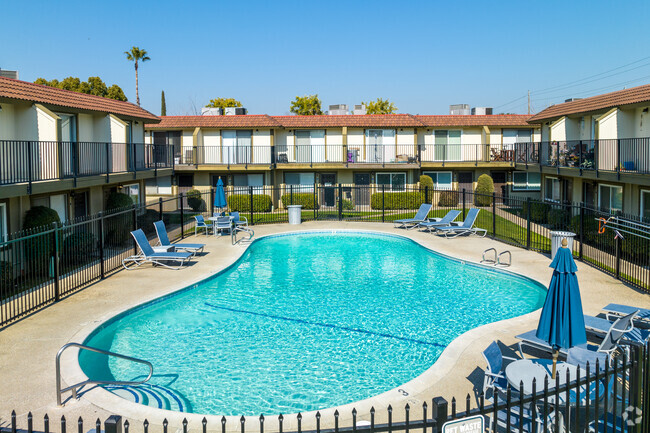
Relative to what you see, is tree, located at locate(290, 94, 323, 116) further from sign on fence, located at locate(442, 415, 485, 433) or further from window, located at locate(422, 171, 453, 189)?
sign on fence, located at locate(442, 415, 485, 433)

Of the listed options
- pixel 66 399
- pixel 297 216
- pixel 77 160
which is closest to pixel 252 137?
pixel 297 216

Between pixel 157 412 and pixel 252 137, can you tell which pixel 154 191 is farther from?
pixel 157 412

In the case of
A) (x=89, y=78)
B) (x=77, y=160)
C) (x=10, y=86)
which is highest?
(x=89, y=78)

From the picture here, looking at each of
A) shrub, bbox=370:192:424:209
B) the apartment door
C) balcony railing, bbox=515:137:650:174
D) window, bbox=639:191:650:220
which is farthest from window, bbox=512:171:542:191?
window, bbox=639:191:650:220

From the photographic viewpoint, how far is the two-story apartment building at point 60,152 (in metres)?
17.0

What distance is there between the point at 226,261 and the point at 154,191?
856 inches

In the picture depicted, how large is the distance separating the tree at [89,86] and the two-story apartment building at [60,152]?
117 feet

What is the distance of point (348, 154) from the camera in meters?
37.9

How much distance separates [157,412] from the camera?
7848mm

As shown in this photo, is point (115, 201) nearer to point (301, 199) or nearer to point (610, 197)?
point (301, 199)

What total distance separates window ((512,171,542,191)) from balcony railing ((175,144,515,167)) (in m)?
2.06

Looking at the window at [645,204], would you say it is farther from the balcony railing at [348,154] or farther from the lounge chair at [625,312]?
the balcony railing at [348,154]

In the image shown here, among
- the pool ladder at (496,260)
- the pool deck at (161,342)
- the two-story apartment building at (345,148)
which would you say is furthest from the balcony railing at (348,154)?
the pool deck at (161,342)

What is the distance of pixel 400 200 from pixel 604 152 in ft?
49.2
